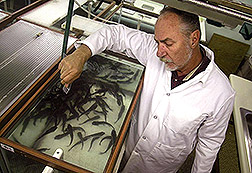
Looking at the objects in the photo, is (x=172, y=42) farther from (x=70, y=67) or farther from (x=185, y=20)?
(x=70, y=67)

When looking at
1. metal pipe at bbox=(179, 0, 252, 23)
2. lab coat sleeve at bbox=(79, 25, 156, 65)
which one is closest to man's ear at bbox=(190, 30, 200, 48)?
lab coat sleeve at bbox=(79, 25, 156, 65)

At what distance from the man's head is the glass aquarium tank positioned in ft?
1.27

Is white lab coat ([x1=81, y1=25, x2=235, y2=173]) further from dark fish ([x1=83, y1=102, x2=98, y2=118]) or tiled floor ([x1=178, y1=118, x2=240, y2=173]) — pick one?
tiled floor ([x1=178, y1=118, x2=240, y2=173])

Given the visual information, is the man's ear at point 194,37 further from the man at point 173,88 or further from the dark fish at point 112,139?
the dark fish at point 112,139

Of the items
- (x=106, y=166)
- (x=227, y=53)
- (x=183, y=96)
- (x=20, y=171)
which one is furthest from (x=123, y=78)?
(x=227, y=53)

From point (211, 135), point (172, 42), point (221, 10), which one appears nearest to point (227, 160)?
point (211, 135)

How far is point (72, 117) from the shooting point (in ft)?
4.49

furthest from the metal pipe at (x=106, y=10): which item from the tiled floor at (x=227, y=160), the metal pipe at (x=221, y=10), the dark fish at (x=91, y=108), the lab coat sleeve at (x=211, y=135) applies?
the tiled floor at (x=227, y=160)

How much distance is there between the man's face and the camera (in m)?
1.21

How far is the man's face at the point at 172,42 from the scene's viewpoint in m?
1.21

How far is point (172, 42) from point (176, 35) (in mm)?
46

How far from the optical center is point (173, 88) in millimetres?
1542

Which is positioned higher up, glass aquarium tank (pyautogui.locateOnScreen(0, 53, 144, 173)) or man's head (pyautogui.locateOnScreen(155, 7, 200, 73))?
man's head (pyautogui.locateOnScreen(155, 7, 200, 73))

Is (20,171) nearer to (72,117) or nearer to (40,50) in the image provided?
(72,117)
